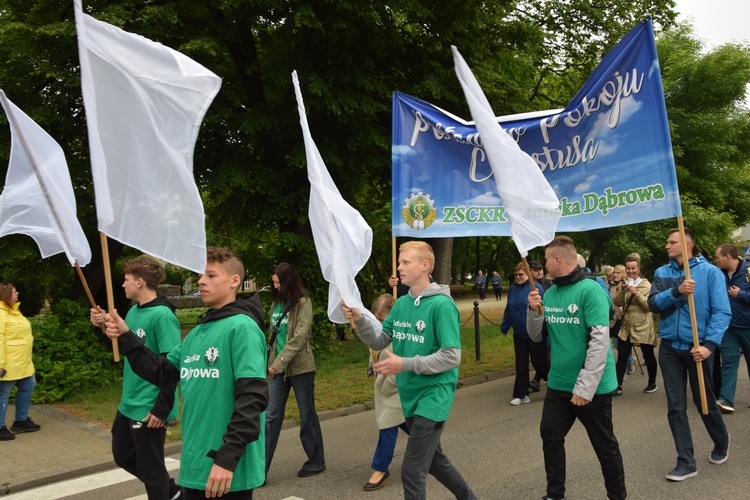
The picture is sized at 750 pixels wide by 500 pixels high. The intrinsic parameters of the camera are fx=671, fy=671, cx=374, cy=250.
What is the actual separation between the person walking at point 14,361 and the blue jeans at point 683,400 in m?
6.80

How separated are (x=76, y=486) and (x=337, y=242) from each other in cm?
382

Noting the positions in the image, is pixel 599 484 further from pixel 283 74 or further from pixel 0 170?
pixel 0 170

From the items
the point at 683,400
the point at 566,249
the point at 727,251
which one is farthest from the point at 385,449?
the point at 727,251

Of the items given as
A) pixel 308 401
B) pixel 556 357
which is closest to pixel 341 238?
pixel 556 357

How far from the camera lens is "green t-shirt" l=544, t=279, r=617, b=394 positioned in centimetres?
443

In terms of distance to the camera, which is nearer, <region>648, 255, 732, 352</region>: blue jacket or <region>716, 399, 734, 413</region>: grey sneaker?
<region>648, 255, 732, 352</region>: blue jacket

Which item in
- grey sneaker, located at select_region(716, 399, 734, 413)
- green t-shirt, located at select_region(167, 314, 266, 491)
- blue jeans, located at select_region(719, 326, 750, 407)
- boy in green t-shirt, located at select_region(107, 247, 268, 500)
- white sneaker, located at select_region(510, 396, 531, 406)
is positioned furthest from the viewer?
white sneaker, located at select_region(510, 396, 531, 406)

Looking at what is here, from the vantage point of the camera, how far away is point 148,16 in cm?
1058

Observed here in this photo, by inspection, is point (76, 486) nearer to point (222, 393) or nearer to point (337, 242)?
point (337, 242)

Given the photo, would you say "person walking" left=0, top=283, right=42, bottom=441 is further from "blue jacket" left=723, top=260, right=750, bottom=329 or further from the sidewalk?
"blue jacket" left=723, top=260, right=750, bottom=329

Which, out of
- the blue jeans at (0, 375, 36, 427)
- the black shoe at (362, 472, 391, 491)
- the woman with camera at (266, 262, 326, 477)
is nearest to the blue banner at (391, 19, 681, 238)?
the woman with camera at (266, 262, 326, 477)

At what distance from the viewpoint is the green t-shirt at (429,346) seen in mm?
4031

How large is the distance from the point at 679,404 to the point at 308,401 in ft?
10.1

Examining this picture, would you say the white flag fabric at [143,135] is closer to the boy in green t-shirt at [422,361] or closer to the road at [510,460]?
the boy in green t-shirt at [422,361]
